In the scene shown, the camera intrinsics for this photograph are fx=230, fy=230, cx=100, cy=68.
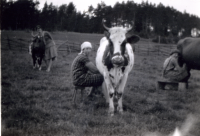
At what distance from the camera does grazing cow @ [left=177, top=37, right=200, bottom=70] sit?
8.28m

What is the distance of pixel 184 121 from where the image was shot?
195 inches

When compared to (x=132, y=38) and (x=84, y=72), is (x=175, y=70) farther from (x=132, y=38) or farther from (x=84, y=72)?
(x=84, y=72)

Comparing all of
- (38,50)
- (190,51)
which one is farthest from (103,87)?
(38,50)

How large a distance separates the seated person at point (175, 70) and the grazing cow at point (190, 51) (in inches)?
7.8

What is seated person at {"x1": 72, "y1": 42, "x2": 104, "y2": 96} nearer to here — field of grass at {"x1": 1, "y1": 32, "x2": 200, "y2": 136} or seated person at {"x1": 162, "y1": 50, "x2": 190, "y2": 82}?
field of grass at {"x1": 1, "y1": 32, "x2": 200, "y2": 136}

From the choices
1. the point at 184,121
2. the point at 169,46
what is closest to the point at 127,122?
the point at 184,121

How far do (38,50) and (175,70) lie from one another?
20.9ft

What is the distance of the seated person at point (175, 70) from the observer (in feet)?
27.7

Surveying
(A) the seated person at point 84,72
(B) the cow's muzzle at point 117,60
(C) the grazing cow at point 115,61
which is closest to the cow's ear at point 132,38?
(C) the grazing cow at point 115,61

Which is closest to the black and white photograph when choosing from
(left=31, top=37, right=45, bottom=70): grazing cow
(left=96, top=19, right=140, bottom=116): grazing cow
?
(left=96, top=19, right=140, bottom=116): grazing cow

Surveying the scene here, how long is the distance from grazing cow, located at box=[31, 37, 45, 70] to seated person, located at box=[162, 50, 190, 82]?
19.2 ft

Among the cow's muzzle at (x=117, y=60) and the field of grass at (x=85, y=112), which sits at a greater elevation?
the cow's muzzle at (x=117, y=60)

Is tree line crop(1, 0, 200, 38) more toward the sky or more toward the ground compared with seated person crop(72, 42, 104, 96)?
more toward the sky

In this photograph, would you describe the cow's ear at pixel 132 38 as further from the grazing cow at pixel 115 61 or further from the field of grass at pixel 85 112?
the field of grass at pixel 85 112
